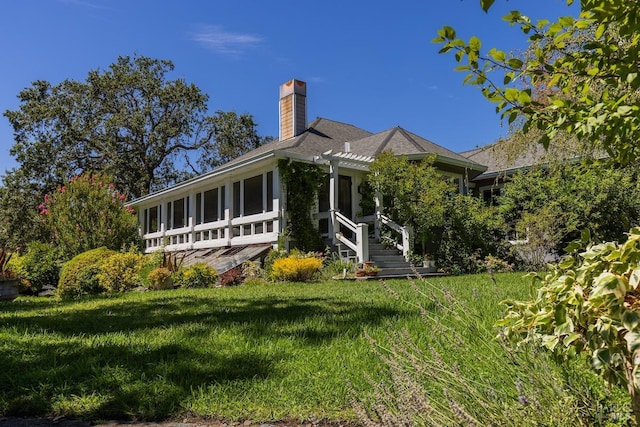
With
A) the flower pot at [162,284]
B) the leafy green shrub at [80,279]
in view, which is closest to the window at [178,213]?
the leafy green shrub at [80,279]

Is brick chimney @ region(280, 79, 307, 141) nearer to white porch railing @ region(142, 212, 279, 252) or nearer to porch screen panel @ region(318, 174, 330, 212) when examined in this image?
porch screen panel @ region(318, 174, 330, 212)

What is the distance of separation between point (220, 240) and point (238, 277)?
15.2 ft

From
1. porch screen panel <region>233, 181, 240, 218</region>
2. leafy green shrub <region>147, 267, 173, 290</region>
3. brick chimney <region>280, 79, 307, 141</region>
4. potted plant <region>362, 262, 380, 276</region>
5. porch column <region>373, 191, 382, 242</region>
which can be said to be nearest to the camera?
leafy green shrub <region>147, 267, 173, 290</region>

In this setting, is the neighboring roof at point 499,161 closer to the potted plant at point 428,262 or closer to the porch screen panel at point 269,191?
the potted plant at point 428,262

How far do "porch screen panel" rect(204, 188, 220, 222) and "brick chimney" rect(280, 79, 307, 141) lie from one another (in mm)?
3991

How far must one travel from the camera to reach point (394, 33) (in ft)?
34.1

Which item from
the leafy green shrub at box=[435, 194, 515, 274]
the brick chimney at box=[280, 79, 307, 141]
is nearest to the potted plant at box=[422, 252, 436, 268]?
the leafy green shrub at box=[435, 194, 515, 274]

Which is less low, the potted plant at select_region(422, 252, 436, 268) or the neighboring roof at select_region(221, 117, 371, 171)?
the neighboring roof at select_region(221, 117, 371, 171)

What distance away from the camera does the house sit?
13742 mm

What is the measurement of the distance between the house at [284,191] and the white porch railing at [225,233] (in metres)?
0.03

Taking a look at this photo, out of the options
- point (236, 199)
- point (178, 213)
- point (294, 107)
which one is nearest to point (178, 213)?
point (178, 213)

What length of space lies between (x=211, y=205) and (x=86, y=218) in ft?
14.1

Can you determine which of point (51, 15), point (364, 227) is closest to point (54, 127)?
point (51, 15)

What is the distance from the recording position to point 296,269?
10.8 m
